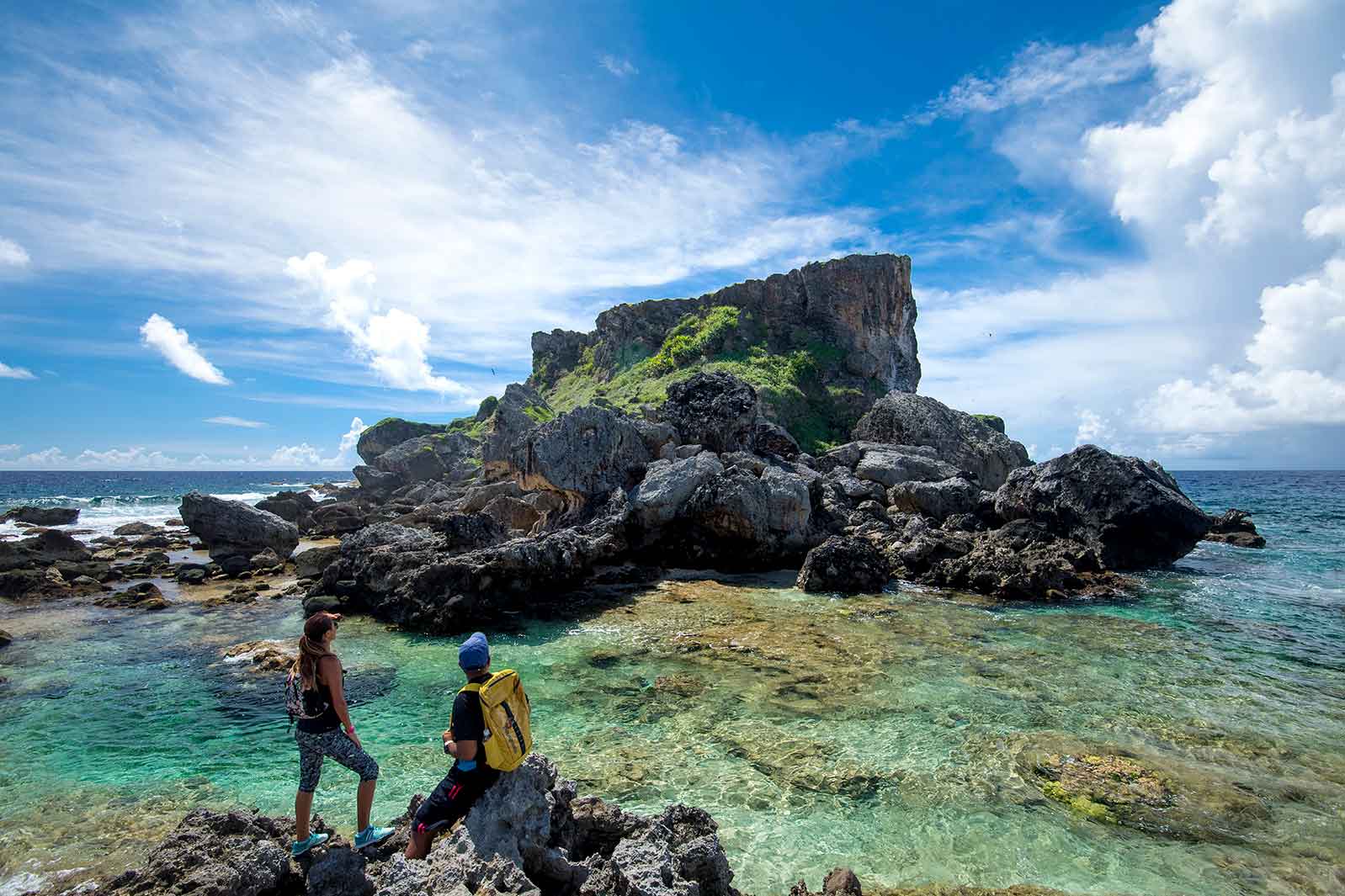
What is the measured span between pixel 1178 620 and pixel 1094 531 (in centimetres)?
843

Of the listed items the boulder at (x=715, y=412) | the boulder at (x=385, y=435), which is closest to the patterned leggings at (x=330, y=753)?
the boulder at (x=715, y=412)

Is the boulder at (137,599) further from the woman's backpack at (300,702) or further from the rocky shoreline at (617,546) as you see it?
the woman's backpack at (300,702)

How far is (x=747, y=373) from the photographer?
2002 inches

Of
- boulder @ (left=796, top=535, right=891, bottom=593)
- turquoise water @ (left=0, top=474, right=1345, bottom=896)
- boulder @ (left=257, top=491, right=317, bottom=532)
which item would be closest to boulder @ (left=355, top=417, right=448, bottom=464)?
boulder @ (left=257, top=491, right=317, bottom=532)

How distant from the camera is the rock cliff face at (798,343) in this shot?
5141cm

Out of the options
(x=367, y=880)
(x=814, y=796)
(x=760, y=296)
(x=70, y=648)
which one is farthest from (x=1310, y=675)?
(x=760, y=296)

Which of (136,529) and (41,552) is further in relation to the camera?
(136,529)

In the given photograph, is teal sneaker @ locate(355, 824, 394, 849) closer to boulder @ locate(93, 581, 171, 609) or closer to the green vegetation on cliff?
boulder @ locate(93, 581, 171, 609)

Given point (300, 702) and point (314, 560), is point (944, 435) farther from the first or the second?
point (300, 702)

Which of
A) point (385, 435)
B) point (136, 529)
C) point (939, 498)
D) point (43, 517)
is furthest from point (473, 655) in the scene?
point (385, 435)

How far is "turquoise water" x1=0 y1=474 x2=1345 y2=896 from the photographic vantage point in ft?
23.9

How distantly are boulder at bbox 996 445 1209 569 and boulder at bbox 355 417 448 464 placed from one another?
64.1m

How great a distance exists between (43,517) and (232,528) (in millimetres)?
30307

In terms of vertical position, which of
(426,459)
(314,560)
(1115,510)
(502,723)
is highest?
(426,459)
